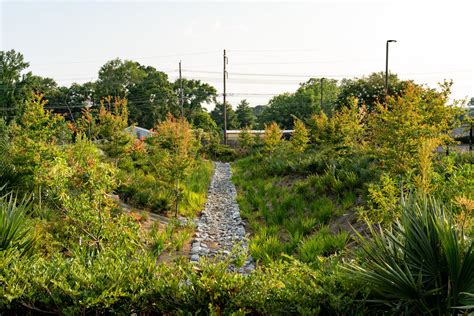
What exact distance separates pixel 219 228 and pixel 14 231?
18.1 ft

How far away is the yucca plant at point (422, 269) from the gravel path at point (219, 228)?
2378mm

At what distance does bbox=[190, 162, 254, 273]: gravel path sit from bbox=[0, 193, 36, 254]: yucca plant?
2204mm

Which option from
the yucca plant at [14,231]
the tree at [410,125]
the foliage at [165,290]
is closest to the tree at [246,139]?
the tree at [410,125]

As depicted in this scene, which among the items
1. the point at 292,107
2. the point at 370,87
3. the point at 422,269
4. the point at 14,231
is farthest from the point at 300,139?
the point at 292,107

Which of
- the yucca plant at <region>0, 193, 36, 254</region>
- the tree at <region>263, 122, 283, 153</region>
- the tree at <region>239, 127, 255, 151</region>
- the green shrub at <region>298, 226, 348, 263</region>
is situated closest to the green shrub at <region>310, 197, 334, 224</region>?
the green shrub at <region>298, 226, 348, 263</region>

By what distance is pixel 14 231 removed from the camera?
372 cm

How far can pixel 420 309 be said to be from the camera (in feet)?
8.47

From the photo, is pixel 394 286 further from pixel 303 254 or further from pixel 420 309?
pixel 303 254

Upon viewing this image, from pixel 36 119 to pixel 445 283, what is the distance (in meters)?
8.14

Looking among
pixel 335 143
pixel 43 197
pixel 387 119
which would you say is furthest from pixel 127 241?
pixel 335 143

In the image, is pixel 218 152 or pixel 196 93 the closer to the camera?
pixel 218 152

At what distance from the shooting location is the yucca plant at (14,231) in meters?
3.64

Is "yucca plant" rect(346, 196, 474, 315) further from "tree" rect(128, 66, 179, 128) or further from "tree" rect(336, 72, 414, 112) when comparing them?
"tree" rect(128, 66, 179, 128)

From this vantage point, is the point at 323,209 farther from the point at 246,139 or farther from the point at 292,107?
the point at 292,107
